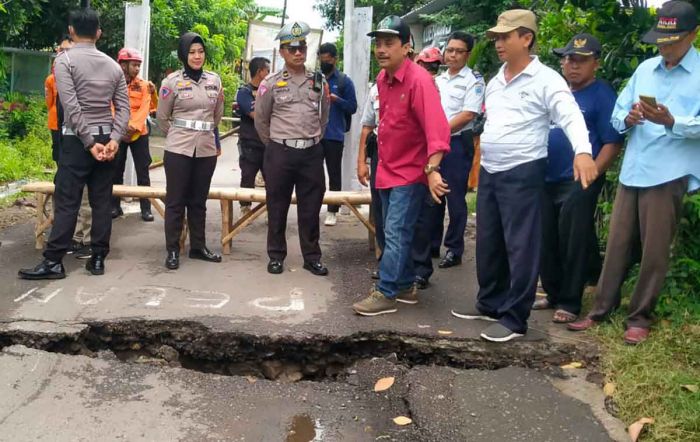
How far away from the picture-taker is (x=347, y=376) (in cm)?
421

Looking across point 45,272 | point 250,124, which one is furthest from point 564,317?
point 250,124

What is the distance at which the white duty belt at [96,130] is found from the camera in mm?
5477

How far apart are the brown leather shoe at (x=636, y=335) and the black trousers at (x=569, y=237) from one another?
1.83 feet

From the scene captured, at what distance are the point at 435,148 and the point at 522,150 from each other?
0.56 m

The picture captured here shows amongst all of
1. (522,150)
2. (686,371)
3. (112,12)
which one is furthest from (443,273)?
(112,12)

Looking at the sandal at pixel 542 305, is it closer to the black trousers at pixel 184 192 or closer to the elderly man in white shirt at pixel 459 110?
the elderly man in white shirt at pixel 459 110

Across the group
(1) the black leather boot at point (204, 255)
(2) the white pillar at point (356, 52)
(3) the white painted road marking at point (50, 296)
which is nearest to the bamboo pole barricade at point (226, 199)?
(1) the black leather boot at point (204, 255)

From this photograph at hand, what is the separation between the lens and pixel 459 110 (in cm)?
606

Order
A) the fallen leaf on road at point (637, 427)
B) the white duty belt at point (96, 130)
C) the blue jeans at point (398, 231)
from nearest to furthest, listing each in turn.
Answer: the fallen leaf on road at point (637, 427) → the blue jeans at point (398, 231) → the white duty belt at point (96, 130)

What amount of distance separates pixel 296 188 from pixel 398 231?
1.45 meters

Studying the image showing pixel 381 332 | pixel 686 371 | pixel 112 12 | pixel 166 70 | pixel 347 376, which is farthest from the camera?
pixel 166 70

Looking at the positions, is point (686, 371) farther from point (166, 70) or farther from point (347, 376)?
point (166, 70)

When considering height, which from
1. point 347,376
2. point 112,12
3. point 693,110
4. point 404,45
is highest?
point 112,12

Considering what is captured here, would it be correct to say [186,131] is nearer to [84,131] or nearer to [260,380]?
[84,131]
